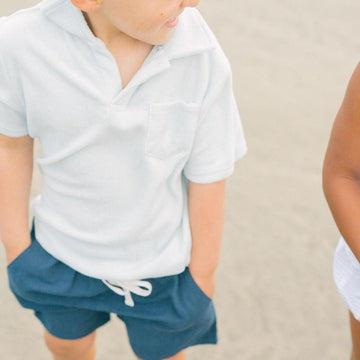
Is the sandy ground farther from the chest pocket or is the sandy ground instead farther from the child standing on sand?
the chest pocket

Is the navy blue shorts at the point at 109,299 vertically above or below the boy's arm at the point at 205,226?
below

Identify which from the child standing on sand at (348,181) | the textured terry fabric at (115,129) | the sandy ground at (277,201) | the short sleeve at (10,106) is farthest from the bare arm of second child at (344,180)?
the sandy ground at (277,201)

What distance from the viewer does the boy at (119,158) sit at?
1061mm

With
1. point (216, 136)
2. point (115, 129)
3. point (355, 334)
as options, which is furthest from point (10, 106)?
point (355, 334)

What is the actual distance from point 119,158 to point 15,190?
0.75 ft

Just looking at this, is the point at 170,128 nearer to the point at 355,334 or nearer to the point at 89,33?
the point at 89,33

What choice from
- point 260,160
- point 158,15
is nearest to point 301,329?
point 260,160

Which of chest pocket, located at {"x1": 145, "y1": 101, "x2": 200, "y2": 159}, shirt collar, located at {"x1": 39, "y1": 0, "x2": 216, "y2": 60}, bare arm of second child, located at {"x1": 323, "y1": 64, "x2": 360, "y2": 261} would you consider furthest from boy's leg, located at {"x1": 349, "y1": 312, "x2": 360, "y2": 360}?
shirt collar, located at {"x1": 39, "y1": 0, "x2": 216, "y2": 60}

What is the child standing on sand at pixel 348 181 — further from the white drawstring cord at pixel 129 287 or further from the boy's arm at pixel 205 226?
the white drawstring cord at pixel 129 287

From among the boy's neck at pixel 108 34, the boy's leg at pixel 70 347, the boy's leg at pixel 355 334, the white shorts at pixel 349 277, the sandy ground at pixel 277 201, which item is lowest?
the sandy ground at pixel 277 201

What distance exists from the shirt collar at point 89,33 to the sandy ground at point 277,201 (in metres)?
1.02

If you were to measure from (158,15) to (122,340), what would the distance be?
111cm

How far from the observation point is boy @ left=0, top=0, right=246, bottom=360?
106cm

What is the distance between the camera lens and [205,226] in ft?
3.99
